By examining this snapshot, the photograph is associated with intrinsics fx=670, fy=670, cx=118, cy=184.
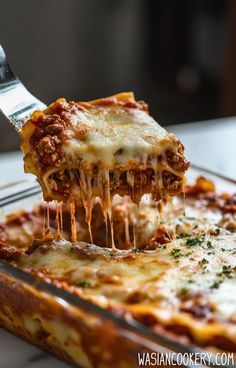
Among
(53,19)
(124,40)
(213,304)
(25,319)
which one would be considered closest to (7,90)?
(25,319)

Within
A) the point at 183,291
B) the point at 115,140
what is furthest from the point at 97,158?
the point at 183,291

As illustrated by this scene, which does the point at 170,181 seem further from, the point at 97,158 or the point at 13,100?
the point at 13,100

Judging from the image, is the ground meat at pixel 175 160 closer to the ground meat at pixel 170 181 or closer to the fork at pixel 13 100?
the ground meat at pixel 170 181

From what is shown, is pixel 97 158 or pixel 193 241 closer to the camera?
pixel 97 158

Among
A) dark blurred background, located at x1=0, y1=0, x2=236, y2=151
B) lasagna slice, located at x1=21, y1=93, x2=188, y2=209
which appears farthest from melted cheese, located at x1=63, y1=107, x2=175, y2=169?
dark blurred background, located at x1=0, y1=0, x2=236, y2=151

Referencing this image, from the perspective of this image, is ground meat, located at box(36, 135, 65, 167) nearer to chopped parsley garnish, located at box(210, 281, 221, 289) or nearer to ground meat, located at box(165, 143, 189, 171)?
A: ground meat, located at box(165, 143, 189, 171)

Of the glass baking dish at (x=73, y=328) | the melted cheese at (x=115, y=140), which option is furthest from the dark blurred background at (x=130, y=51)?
the glass baking dish at (x=73, y=328)

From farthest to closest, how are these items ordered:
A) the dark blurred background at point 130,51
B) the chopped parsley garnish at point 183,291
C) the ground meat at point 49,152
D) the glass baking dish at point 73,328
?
the dark blurred background at point 130,51
the ground meat at point 49,152
the chopped parsley garnish at point 183,291
the glass baking dish at point 73,328
